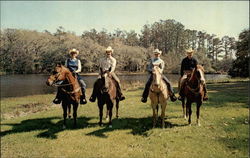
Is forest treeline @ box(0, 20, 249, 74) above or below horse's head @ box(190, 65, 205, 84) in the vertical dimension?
above

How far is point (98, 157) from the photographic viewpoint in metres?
9.33

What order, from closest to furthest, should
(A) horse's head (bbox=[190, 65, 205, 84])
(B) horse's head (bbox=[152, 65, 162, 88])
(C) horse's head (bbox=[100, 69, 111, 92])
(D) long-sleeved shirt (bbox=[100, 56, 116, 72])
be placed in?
(B) horse's head (bbox=[152, 65, 162, 88])
(A) horse's head (bbox=[190, 65, 205, 84])
(C) horse's head (bbox=[100, 69, 111, 92])
(D) long-sleeved shirt (bbox=[100, 56, 116, 72])

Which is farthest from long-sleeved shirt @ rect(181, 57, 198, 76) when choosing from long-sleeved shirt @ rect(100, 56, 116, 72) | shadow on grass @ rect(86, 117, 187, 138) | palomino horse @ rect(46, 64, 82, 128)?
palomino horse @ rect(46, 64, 82, 128)

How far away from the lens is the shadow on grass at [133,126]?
1188 cm

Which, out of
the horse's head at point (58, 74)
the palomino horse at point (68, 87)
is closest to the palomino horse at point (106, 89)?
the palomino horse at point (68, 87)

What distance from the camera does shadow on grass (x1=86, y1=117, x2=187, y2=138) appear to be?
11877 millimetres

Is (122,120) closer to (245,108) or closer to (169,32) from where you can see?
(245,108)

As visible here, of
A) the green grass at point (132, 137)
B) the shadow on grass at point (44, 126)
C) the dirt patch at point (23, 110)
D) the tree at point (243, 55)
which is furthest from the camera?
the tree at point (243, 55)

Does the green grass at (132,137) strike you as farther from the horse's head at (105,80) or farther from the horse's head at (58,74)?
the horse's head at (58,74)

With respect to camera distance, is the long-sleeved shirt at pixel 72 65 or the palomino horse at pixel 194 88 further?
the long-sleeved shirt at pixel 72 65

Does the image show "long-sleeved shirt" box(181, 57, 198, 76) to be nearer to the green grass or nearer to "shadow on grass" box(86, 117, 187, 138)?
the green grass

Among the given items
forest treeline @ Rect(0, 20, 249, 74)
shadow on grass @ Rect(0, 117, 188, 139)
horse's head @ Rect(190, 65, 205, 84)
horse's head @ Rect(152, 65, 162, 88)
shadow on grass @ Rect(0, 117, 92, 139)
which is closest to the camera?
horse's head @ Rect(152, 65, 162, 88)

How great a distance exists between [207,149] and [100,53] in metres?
76.4

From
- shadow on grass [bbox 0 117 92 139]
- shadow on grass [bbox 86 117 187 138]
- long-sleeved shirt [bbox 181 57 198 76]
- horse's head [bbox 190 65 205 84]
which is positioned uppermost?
long-sleeved shirt [bbox 181 57 198 76]
